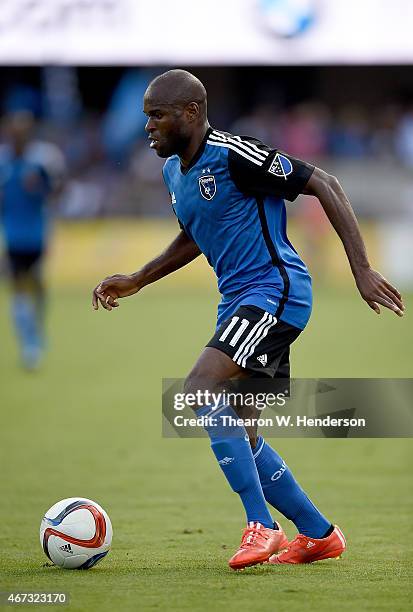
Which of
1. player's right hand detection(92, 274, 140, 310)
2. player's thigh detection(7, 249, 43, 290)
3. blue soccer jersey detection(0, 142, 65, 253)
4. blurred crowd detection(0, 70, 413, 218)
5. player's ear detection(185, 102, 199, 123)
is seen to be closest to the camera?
player's ear detection(185, 102, 199, 123)

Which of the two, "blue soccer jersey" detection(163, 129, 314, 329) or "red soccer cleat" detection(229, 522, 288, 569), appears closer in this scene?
"red soccer cleat" detection(229, 522, 288, 569)

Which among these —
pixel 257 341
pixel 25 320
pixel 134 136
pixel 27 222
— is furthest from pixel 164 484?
pixel 134 136

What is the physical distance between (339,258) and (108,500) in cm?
1560

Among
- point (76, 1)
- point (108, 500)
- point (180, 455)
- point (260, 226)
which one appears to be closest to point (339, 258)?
point (76, 1)

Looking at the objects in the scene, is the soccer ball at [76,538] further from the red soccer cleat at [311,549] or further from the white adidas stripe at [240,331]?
the white adidas stripe at [240,331]

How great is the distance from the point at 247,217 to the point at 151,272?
783mm

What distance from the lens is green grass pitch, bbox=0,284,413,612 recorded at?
5.16 m

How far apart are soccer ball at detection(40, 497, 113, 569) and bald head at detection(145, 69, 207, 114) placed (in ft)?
6.83

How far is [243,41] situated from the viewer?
15.2 metres

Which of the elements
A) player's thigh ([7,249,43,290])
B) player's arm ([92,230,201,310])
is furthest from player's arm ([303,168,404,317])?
player's thigh ([7,249,43,290])

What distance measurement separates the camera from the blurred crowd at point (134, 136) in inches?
988

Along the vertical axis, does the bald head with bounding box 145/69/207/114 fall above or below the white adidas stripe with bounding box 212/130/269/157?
above

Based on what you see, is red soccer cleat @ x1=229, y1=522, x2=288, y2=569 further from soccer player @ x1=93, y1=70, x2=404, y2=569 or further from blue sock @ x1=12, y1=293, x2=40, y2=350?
blue sock @ x1=12, y1=293, x2=40, y2=350

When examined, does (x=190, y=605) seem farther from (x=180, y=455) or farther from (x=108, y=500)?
(x=180, y=455)
